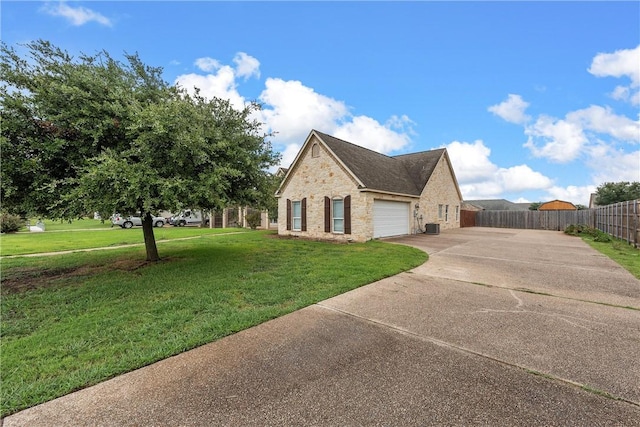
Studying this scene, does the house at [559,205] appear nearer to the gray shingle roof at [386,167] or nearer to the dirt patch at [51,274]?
the gray shingle roof at [386,167]

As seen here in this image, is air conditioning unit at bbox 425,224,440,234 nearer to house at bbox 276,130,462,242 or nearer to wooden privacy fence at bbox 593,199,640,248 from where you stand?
house at bbox 276,130,462,242

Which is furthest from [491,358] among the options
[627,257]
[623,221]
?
[623,221]

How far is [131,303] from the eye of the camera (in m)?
5.15

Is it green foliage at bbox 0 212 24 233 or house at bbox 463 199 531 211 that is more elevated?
house at bbox 463 199 531 211

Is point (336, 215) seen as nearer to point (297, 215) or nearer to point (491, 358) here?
point (297, 215)

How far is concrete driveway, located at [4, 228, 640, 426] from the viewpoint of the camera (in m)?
2.31

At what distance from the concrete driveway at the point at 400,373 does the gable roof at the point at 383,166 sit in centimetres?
1014

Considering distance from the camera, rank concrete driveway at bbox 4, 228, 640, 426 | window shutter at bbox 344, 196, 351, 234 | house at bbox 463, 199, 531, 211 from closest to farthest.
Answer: concrete driveway at bbox 4, 228, 640, 426, window shutter at bbox 344, 196, 351, 234, house at bbox 463, 199, 531, 211

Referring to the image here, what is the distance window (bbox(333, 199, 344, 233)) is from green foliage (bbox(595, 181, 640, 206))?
143ft

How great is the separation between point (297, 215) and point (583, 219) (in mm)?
23186

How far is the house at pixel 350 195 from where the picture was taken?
1460cm

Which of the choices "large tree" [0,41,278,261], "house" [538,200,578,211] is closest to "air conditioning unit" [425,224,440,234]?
"large tree" [0,41,278,261]

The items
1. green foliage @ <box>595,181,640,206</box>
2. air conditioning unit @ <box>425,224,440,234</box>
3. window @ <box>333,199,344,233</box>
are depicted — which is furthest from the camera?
green foliage @ <box>595,181,640,206</box>

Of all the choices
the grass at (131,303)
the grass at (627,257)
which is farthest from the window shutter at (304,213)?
the grass at (627,257)
